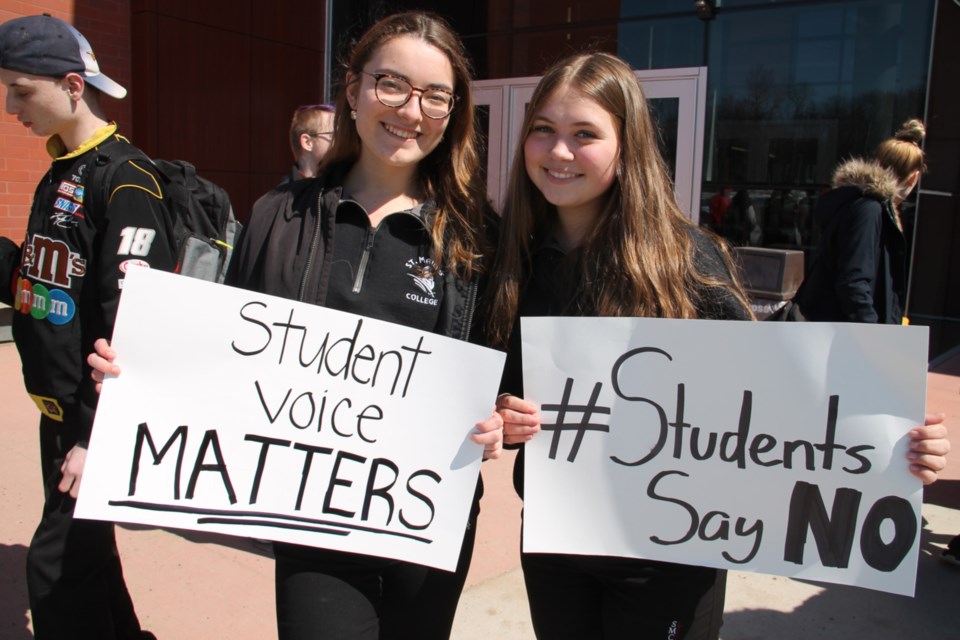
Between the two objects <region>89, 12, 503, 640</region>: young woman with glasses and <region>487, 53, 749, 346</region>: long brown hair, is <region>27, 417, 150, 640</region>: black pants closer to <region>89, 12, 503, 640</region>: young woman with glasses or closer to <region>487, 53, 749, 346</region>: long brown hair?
<region>89, 12, 503, 640</region>: young woman with glasses

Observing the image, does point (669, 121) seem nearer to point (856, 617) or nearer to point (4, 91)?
point (856, 617)

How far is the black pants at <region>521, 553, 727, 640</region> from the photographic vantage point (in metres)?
1.68

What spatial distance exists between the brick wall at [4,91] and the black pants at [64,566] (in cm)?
542

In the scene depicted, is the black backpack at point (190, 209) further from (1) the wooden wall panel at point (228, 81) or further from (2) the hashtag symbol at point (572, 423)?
(1) the wooden wall panel at point (228, 81)

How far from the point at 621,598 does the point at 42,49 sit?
2.10 meters

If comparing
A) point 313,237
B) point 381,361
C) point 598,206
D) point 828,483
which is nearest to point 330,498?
point 381,361

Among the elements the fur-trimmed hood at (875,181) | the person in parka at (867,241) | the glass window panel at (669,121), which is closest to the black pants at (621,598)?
the person in parka at (867,241)

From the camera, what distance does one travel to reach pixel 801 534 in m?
1.67

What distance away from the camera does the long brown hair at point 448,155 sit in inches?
73.2

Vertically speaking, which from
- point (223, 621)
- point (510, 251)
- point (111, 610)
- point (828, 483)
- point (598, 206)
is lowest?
point (223, 621)

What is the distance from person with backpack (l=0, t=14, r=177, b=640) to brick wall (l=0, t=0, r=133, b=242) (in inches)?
201

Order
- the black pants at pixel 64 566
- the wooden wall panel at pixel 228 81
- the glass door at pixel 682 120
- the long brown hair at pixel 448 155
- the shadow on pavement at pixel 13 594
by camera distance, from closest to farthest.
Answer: the long brown hair at pixel 448 155, the black pants at pixel 64 566, the shadow on pavement at pixel 13 594, the glass door at pixel 682 120, the wooden wall panel at pixel 228 81

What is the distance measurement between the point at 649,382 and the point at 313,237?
833 millimetres

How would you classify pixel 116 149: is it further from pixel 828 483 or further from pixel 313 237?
pixel 828 483
